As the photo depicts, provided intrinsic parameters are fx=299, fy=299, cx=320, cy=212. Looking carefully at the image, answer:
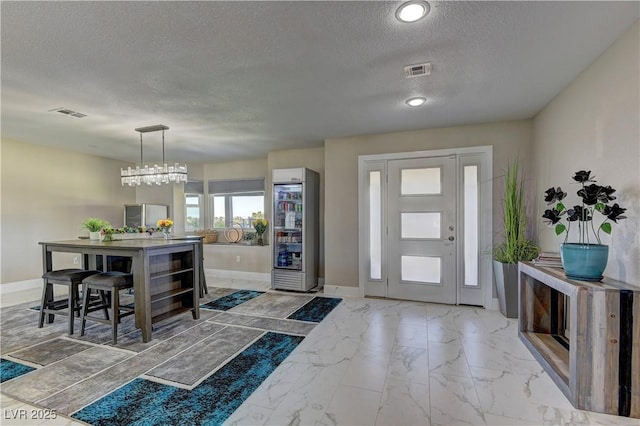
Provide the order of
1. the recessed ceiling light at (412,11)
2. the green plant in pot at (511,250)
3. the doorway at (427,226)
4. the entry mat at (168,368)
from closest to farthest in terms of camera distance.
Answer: the recessed ceiling light at (412,11)
the entry mat at (168,368)
the green plant in pot at (511,250)
the doorway at (427,226)

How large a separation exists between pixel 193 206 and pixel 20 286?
313cm

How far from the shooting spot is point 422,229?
435 cm

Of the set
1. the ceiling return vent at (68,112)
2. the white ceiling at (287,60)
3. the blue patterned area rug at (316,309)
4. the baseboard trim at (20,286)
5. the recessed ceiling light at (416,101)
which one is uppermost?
the white ceiling at (287,60)

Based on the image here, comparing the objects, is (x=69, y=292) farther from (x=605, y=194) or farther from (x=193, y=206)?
(x=605, y=194)

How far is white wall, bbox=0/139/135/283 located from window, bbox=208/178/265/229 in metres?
2.22

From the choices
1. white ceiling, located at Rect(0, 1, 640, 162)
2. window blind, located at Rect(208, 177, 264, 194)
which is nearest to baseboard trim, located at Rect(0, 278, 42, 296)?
white ceiling, located at Rect(0, 1, 640, 162)

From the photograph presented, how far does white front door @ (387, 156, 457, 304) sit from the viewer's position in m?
4.21

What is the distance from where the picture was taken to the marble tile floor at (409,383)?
1.89m

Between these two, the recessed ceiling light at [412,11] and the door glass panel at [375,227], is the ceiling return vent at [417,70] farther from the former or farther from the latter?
the door glass panel at [375,227]

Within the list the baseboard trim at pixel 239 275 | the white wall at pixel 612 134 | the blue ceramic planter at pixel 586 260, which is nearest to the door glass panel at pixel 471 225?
the white wall at pixel 612 134

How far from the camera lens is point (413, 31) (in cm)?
204

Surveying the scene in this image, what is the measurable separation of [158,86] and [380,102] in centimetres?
227

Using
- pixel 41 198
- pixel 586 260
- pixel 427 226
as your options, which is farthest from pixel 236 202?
pixel 586 260

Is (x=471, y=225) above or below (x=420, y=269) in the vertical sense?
above
